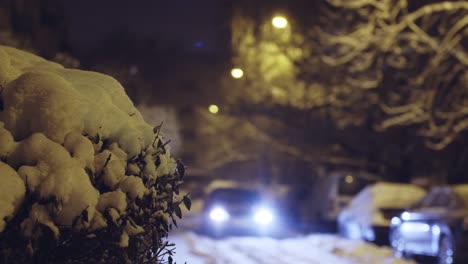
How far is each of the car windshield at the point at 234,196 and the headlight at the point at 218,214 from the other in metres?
0.42

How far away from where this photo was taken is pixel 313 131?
2938cm

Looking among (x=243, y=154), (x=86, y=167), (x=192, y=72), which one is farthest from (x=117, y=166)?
(x=192, y=72)

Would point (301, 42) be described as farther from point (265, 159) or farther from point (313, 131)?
point (265, 159)

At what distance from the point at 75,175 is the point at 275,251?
1209cm

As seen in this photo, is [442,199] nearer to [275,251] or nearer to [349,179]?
[275,251]

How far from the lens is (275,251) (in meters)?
15.8

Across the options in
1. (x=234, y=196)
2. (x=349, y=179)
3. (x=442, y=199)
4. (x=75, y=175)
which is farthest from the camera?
(x=349, y=179)

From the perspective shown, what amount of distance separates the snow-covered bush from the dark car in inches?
556

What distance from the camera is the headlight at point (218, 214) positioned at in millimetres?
19109

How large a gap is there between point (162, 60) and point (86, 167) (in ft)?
210

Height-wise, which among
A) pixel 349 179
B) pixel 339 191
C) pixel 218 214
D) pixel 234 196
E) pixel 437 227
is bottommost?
pixel 437 227

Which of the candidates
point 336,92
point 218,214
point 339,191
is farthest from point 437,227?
point 336,92

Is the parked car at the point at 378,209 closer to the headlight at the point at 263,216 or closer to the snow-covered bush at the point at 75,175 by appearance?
the headlight at the point at 263,216

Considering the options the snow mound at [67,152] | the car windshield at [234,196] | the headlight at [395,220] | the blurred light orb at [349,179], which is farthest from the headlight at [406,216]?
the snow mound at [67,152]
